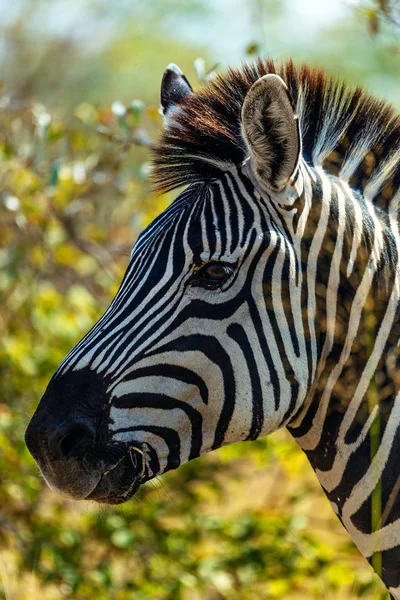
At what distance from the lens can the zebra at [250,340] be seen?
103 inches

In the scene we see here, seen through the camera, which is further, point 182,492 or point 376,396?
point 182,492

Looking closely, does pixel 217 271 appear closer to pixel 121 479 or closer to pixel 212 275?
pixel 212 275

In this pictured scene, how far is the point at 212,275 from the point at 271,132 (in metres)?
0.54

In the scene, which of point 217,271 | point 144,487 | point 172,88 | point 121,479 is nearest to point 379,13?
point 172,88

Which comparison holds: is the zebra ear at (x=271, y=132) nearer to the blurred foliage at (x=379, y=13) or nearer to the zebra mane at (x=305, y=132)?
the zebra mane at (x=305, y=132)

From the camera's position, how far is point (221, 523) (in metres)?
5.87

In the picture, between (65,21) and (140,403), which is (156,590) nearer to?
(140,403)

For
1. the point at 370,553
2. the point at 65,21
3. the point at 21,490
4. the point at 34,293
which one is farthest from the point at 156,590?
the point at 65,21

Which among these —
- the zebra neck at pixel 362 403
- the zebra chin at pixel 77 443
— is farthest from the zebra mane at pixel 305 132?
the zebra chin at pixel 77 443

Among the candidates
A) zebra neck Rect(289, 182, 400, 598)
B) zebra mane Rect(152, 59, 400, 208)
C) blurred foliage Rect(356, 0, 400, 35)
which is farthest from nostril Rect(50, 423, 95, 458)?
blurred foliage Rect(356, 0, 400, 35)

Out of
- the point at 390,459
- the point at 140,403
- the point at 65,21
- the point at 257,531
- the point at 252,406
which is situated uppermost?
the point at 65,21

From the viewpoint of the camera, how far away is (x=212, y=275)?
2715mm

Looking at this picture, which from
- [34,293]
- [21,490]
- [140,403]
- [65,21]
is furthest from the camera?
[65,21]

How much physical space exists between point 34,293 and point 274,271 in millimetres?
4509
